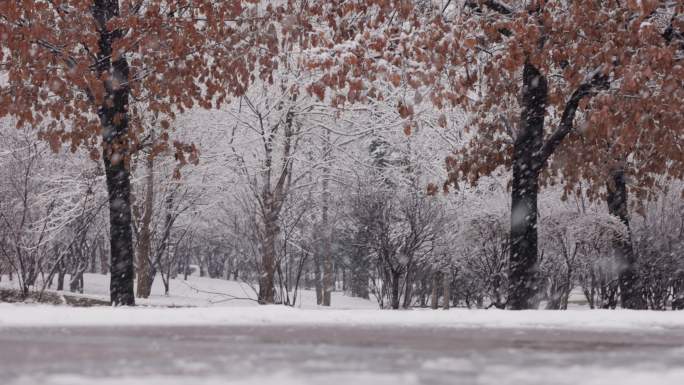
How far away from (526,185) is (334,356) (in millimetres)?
8087

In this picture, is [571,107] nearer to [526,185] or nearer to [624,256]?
[526,185]

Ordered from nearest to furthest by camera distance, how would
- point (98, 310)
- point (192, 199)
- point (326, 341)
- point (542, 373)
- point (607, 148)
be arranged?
point (542, 373)
point (326, 341)
point (98, 310)
point (607, 148)
point (192, 199)

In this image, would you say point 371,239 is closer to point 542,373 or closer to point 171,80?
point 171,80

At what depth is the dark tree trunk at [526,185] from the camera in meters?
11.3

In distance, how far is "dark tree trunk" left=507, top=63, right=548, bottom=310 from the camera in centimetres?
1127

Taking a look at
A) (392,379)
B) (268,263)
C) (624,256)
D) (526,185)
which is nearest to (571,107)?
(526,185)

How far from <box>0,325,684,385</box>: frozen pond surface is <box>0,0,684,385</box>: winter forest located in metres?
0.13

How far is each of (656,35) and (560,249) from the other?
1139 cm

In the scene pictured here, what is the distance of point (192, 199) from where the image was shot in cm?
2881

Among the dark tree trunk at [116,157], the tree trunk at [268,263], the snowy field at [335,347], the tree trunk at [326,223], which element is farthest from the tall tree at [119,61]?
the tree trunk at [326,223]

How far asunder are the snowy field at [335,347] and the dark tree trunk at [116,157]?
5.61 metres

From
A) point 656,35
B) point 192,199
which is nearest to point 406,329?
point 656,35

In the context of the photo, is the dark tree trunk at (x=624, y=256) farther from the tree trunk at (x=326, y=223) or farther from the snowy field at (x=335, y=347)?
the snowy field at (x=335, y=347)

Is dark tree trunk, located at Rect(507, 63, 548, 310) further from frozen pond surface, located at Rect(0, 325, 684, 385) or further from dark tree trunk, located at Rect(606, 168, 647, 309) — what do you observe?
dark tree trunk, located at Rect(606, 168, 647, 309)
